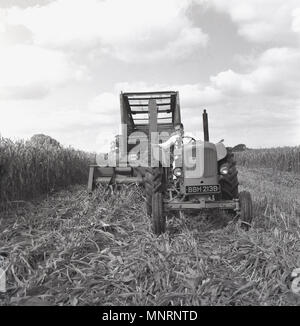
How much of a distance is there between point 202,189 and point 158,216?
89 cm

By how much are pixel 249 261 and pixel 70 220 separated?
10.3ft

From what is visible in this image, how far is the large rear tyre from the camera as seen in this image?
5727mm

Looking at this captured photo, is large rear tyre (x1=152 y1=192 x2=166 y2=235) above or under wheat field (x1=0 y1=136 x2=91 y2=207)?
under

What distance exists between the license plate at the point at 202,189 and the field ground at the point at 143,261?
1.79ft

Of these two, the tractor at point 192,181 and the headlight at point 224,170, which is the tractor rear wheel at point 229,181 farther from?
the headlight at point 224,170

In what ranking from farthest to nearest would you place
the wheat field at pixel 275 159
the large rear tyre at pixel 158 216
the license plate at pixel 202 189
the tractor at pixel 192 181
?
1. the wheat field at pixel 275 159
2. the license plate at pixel 202 189
3. the tractor at pixel 192 181
4. the large rear tyre at pixel 158 216

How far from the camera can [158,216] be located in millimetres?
5719

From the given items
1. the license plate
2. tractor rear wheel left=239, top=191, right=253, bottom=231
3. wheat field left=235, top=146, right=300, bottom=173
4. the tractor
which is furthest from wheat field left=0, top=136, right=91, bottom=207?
wheat field left=235, top=146, right=300, bottom=173

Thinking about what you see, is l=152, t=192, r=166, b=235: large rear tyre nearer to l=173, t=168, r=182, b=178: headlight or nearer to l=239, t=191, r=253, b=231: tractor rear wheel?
l=173, t=168, r=182, b=178: headlight

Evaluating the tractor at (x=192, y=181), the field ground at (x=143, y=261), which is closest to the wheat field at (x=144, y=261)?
the field ground at (x=143, y=261)

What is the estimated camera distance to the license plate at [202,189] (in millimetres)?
6148

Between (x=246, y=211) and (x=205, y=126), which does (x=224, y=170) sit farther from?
(x=205, y=126)

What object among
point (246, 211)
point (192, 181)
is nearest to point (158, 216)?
point (192, 181)

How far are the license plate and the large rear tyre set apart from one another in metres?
0.55
